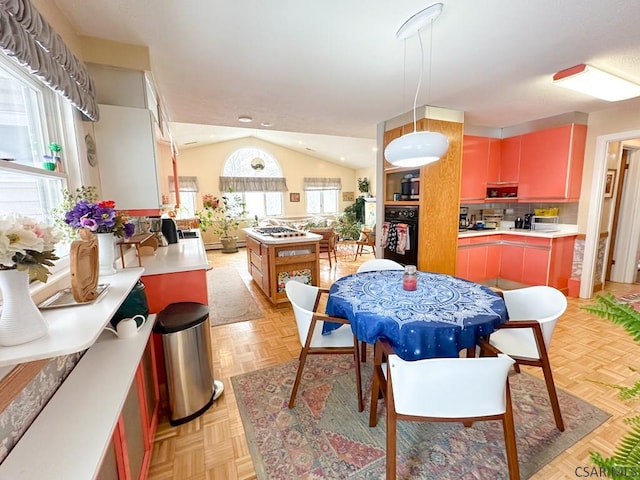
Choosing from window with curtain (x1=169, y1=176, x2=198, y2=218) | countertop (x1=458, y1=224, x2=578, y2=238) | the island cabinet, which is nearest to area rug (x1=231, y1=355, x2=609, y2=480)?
countertop (x1=458, y1=224, x2=578, y2=238)

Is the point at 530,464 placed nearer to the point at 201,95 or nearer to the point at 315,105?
the point at 315,105

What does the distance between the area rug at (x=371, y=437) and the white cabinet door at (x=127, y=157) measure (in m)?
1.49

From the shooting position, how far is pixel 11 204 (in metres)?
1.25

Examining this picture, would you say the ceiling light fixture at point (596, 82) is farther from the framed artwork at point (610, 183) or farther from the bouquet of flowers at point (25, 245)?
the bouquet of flowers at point (25, 245)

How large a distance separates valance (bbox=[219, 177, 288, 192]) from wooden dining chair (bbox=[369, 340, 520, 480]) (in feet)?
24.4

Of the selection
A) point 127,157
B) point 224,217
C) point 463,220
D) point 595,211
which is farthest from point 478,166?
point 224,217

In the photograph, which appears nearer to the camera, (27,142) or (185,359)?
(27,142)

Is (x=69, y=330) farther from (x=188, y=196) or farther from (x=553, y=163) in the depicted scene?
(x=188, y=196)

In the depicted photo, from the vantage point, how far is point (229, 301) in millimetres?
3752

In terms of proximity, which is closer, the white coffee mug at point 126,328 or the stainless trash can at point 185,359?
the white coffee mug at point 126,328

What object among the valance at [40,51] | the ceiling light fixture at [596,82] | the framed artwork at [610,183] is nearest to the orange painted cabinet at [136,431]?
the valance at [40,51]

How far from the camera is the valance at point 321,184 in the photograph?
29.1 feet

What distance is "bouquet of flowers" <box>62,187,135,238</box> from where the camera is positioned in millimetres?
1266

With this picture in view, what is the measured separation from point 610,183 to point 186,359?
5018mm
